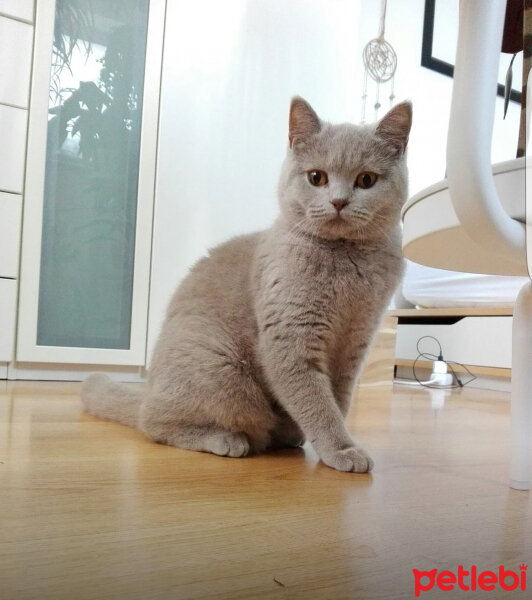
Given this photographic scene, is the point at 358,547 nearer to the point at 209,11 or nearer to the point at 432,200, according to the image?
the point at 432,200

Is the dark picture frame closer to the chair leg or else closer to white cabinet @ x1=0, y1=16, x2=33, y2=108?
white cabinet @ x1=0, y1=16, x2=33, y2=108

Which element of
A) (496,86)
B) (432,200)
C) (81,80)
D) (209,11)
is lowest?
(432,200)

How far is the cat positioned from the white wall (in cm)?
123

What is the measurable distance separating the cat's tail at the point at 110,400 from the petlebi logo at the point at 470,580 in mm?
842

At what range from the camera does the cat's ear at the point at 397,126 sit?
1.14 m

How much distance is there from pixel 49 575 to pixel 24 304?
1.75m

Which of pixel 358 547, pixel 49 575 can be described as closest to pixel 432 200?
pixel 358 547

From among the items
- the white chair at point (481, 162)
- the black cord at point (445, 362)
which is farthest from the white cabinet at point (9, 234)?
the black cord at point (445, 362)

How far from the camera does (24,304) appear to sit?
2.14m

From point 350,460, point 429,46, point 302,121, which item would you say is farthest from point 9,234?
point 429,46

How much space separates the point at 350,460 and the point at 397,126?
2.16ft

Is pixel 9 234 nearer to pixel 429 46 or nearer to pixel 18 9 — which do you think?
pixel 18 9

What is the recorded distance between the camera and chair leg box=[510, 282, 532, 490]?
34.4 inches

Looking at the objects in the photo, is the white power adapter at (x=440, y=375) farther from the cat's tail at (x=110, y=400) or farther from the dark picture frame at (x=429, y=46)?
the cat's tail at (x=110, y=400)
